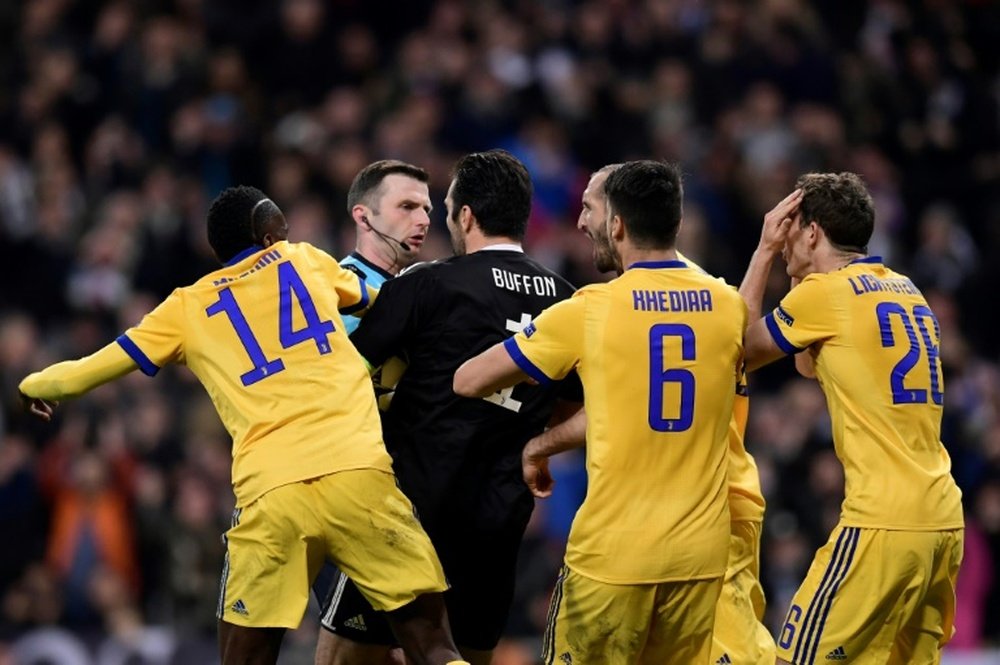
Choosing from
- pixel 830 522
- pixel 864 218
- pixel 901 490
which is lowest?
pixel 830 522

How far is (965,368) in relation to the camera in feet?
47.1

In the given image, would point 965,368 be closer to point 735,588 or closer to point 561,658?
point 735,588

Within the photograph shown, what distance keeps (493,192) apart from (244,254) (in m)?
1.03

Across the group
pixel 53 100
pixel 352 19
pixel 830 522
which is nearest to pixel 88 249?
pixel 53 100

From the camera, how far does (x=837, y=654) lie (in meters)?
6.80

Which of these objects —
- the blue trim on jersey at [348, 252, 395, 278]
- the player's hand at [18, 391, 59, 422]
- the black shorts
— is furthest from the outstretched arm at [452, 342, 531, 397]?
the player's hand at [18, 391, 59, 422]

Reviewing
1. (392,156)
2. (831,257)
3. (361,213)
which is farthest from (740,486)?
(392,156)

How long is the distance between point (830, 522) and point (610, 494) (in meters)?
6.48

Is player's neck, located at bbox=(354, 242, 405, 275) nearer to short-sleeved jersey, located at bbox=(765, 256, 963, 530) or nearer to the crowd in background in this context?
short-sleeved jersey, located at bbox=(765, 256, 963, 530)

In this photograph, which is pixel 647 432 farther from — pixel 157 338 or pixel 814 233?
pixel 157 338

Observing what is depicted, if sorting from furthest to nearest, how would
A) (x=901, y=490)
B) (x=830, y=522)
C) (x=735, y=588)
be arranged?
(x=830, y=522), (x=735, y=588), (x=901, y=490)

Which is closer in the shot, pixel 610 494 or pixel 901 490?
pixel 610 494

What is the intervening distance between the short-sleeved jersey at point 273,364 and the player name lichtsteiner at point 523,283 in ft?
2.16

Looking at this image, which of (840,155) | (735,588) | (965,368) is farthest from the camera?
(840,155)
